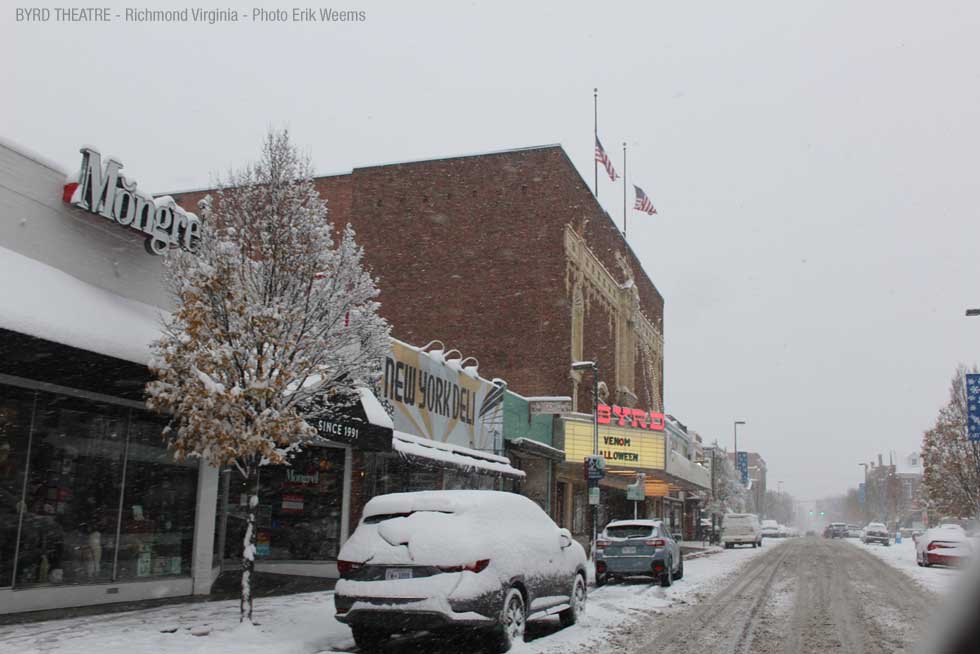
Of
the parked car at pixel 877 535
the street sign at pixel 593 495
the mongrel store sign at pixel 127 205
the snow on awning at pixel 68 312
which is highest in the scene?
the mongrel store sign at pixel 127 205

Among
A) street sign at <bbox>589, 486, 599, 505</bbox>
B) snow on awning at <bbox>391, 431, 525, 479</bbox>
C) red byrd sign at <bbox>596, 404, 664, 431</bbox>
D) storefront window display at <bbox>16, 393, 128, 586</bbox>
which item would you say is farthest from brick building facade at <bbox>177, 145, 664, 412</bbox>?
storefront window display at <bbox>16, 393, 128, 586</bbox>

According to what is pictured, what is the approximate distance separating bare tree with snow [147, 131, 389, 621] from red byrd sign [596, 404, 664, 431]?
24524 millimetres

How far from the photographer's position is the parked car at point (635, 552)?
63.7ft

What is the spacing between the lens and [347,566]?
10.4 meters

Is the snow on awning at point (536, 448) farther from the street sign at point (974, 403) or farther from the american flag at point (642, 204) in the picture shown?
the american flag at point (642, 204)

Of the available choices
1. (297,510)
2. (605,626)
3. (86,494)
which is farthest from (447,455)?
(86,494)

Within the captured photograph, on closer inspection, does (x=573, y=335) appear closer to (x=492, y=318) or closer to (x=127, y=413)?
(x=492, y=318)

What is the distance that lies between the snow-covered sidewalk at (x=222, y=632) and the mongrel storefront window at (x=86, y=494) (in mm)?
1325

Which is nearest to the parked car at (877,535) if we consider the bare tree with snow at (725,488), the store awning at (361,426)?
the bare tree with snow at (725,488)

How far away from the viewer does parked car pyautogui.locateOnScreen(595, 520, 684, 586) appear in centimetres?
1941

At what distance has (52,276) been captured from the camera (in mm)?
12117

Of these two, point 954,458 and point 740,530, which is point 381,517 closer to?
point 954,458

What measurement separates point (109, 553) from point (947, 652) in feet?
46.0

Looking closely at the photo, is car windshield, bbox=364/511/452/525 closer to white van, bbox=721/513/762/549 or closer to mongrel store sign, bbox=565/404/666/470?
mongrel store sign, bbox=565/404/666/470
